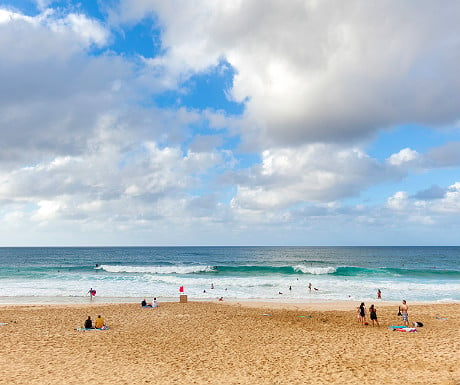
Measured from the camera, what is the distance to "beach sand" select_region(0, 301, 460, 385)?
10.9 meters

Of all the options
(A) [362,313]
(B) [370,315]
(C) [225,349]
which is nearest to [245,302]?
(A) [362,313]

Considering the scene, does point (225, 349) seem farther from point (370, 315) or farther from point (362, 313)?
point (370, 315)

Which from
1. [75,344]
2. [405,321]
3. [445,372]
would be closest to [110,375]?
[75,344]

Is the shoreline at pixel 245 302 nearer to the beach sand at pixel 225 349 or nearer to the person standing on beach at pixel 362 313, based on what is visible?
the beach sand at pixel 225 349

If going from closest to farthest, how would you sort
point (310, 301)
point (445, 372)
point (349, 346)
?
point (445, 372)
point (349, 346)
point (310, 301)

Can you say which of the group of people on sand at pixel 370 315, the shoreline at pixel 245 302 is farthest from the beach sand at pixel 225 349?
the shoreline at pixel 245 302

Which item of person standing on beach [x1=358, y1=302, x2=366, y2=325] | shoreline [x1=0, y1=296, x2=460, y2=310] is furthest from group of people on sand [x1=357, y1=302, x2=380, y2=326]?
shoreline [x1=0, y1=296, x2=460, y2=310]

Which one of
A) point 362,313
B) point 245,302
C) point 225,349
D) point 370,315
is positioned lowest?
point 245,302

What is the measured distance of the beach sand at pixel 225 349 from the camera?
35.7ft

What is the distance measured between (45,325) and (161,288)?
63.2 ft

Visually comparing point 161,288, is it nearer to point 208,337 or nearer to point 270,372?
point 208,337

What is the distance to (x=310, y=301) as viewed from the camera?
96.1 ft

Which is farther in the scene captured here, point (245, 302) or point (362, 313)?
point (245, 302)

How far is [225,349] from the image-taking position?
14.1m
